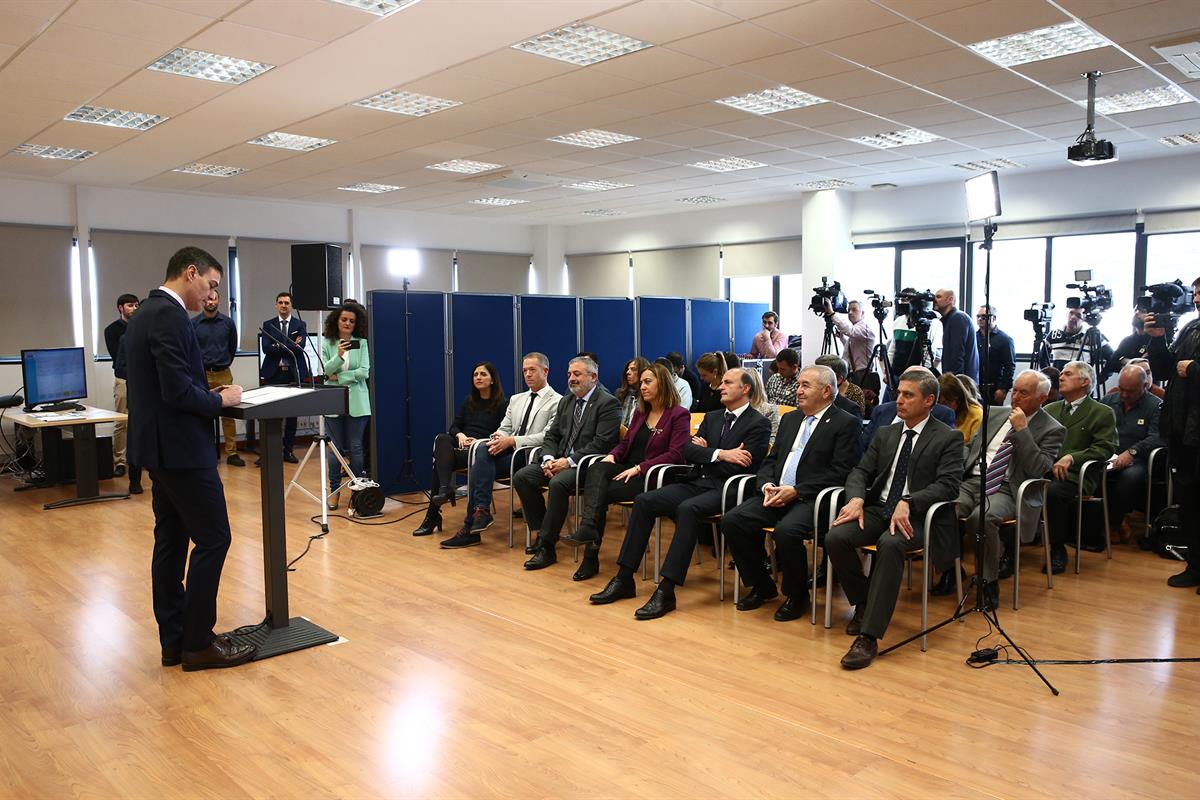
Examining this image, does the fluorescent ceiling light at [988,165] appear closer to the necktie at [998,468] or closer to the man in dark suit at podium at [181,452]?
the necktie at [998,468]

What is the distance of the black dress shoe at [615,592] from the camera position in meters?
4.57

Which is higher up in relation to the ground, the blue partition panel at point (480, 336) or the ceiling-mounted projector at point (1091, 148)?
the ceiling-mounted projector at point (1091, 148)

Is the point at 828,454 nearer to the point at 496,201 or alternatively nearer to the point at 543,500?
the point at 543,500

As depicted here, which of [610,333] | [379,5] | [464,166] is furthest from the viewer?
[464,166]

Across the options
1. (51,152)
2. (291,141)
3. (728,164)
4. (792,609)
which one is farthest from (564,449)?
(51,152)

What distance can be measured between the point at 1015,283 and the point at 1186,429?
616cm

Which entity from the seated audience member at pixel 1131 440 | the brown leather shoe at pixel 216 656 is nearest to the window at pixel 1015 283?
the seated audience member at pixel 1131 440

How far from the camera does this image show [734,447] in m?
4.80

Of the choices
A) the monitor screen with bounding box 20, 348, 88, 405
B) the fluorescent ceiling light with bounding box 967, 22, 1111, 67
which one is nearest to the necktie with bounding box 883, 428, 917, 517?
the fluorescent ceiling light with bounding box 967, 22, 1111, 67

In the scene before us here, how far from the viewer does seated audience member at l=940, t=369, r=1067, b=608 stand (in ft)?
14.1

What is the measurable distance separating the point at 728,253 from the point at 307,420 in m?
6.27

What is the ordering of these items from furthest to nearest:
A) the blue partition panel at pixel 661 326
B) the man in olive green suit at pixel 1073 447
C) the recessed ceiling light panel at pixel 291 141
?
the blue partition panel at pixel 661 326
the recessed ceiling light panel at pixel 291 141
the man in olive green suit at pixel 1073 447

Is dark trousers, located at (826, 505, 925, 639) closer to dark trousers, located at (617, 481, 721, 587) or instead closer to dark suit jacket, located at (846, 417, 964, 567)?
dark suit jacket, located at (846, 417, 964, 567)

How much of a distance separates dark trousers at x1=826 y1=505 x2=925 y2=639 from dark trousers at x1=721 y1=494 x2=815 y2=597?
204 millimetres
